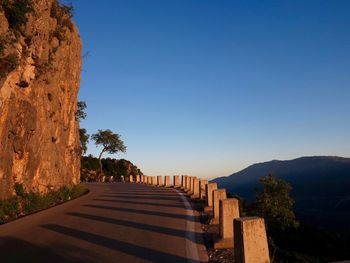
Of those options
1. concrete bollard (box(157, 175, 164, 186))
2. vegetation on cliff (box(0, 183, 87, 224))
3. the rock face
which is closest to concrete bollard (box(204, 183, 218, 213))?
vegetation on cliff (box(0, 183, 87, 224))

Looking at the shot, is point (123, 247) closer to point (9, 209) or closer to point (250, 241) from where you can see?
point (250, 241)

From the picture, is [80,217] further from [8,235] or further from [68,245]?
[68,245]

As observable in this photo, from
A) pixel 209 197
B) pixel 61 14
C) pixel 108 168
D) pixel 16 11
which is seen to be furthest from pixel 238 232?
pixel 108 168

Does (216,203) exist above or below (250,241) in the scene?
above

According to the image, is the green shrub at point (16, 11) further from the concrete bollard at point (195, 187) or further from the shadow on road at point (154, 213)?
the concrete bollard at point (195, 187)

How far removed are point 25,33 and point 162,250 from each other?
13.8 meters

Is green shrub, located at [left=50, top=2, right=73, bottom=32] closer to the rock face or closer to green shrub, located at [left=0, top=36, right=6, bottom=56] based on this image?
the rock face

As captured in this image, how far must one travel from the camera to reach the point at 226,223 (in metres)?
9.74

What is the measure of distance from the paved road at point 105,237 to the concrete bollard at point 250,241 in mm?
1542

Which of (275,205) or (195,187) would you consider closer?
(195,187)

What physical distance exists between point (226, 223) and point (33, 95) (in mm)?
14638

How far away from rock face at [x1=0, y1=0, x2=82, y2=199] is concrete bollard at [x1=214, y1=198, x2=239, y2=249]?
9824 mm

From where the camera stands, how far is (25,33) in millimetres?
19141

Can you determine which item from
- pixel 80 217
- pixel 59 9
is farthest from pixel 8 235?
pixel 59 9
